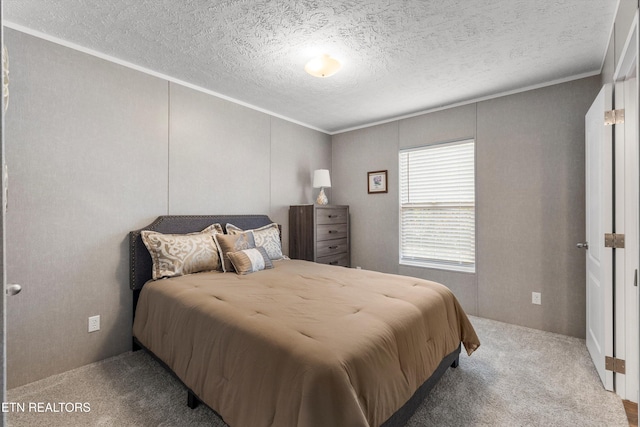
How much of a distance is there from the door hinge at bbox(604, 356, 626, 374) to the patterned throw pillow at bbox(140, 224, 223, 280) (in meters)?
3.05

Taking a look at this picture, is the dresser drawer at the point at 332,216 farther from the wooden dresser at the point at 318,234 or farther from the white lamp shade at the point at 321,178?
the white lamp shade at the point at 321,178

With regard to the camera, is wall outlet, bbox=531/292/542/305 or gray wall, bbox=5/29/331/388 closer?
gray wall, bbox=5/29/331/388

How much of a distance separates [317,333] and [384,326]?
371 mm

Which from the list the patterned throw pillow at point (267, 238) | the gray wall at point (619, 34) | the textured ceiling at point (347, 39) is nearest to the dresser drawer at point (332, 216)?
the patterned throw pillow at point (267, 238)

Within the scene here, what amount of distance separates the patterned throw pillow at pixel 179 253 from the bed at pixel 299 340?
11cm

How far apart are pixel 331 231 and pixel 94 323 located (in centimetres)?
272

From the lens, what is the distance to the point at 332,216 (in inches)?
167

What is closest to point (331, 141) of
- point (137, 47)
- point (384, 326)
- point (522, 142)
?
point (522, 142)

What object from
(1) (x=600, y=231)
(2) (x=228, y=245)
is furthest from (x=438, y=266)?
(2) (x=228, y=245)

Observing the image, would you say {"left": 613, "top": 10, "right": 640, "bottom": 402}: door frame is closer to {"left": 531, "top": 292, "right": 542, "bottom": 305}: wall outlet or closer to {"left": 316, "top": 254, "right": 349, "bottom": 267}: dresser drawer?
{"left": 531, "top": 292, "right": 542, "bottom": 305}: wall outlet

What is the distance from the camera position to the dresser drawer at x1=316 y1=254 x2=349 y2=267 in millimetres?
4023

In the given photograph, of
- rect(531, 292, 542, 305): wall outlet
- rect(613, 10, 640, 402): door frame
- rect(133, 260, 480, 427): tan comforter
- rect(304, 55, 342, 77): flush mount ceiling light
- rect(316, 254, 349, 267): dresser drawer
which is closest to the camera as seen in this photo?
rect(133, 260, 480, 427): tan comforter

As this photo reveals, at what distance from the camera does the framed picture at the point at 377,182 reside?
14.0 ft

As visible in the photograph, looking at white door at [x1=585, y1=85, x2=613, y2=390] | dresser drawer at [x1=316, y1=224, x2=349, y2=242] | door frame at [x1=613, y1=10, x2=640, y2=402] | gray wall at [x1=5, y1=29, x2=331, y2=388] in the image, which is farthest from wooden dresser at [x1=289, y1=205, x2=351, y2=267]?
door frame at [x1=613, y1=10, x2=640, y2=402]
